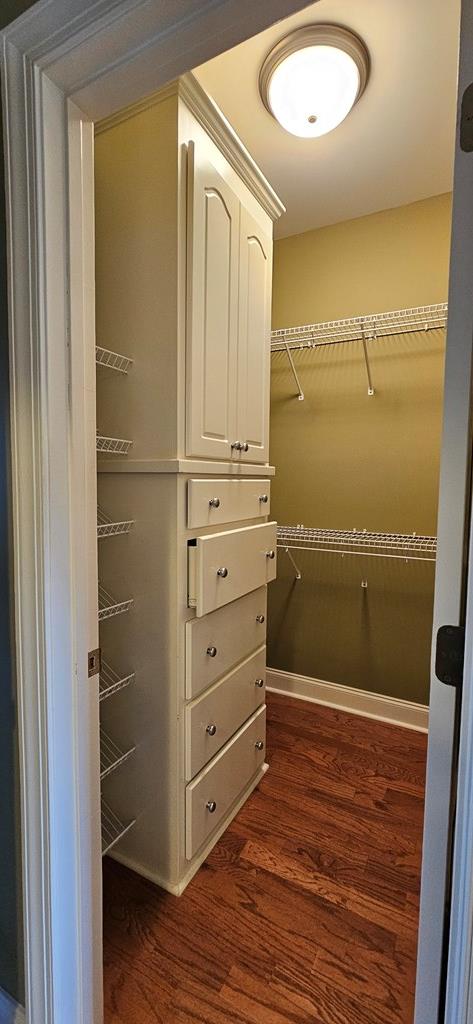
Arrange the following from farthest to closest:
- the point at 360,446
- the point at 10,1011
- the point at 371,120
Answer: the point at 360,446 < the point at 371,120 < the point at 10,1011

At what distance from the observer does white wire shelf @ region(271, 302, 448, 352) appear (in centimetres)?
208

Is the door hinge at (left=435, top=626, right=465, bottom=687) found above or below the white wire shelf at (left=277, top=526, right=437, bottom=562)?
above

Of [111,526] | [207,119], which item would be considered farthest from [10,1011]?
[207,119]

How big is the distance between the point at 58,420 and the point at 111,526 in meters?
0.55

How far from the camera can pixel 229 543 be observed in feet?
4.83

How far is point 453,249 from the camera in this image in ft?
1.84

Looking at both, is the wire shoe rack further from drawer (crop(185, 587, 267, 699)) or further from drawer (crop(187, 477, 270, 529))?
drawer (crop(187, 477, 270, 529))

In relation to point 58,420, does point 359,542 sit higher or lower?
lower

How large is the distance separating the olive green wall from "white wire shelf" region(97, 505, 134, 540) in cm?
136

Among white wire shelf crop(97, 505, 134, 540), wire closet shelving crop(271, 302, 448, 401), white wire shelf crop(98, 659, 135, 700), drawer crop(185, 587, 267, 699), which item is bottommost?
white wire shelf crop(98, 659, 135, 700)

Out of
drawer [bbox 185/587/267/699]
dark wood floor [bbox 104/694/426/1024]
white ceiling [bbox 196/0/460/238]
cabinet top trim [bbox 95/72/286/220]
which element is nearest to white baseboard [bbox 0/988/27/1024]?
dark wood floor [bbox 104/694/426/1024]

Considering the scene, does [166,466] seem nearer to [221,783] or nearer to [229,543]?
[229,543]

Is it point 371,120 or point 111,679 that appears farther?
point 371,120

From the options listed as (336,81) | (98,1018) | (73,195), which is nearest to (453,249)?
(73,195)
